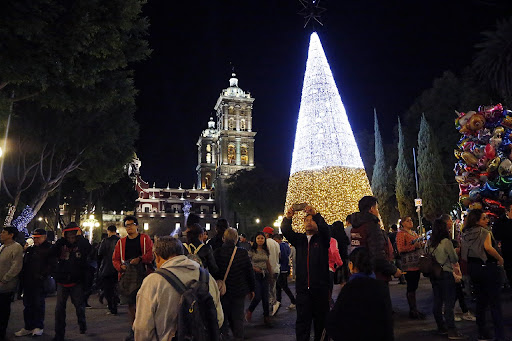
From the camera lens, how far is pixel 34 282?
7.57 meters

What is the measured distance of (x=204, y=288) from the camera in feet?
10.8

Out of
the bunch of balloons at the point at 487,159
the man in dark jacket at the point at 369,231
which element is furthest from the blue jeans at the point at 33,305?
the bunch of balloons at the point at 487,159

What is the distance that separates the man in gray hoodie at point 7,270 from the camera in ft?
21.9

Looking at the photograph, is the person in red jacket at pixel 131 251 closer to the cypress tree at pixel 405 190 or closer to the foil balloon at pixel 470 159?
the foil balloon at pixel 470 159

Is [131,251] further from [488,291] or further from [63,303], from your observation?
[488,291]

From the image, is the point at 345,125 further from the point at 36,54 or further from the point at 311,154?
the point at 36,54

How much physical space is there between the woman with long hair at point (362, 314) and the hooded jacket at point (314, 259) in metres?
2.20

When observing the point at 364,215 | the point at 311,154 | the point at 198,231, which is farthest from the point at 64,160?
the point at 364,215

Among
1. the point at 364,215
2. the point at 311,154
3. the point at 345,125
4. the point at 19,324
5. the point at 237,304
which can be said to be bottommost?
the point at 19,324

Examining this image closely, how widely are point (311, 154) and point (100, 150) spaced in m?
9.18

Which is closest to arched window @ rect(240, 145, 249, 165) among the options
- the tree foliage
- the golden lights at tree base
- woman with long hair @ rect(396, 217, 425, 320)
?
the tree foliage

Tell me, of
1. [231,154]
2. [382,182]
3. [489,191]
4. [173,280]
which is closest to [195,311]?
[173,280]

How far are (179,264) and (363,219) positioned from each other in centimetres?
273

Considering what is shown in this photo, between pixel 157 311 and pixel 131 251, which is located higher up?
pixel 131 251
